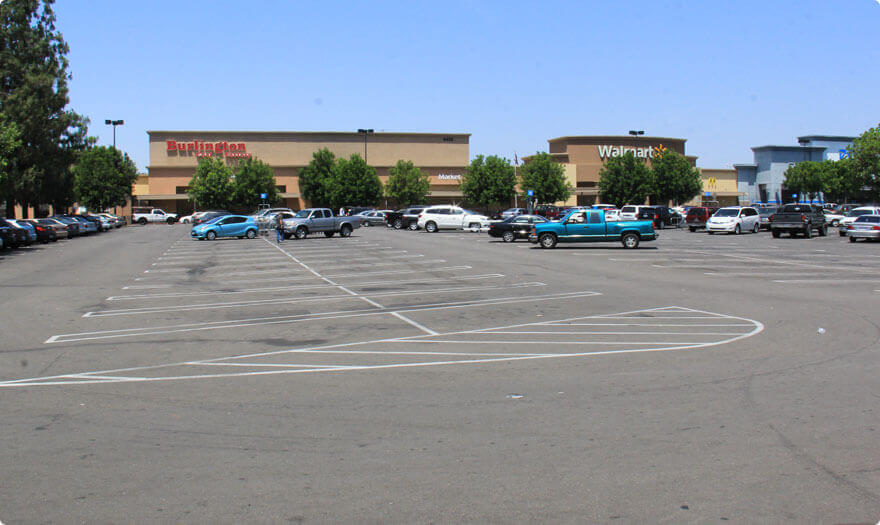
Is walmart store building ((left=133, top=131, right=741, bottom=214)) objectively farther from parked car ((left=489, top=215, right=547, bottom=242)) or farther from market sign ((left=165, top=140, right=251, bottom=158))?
parked car ((left=489, top=215, right=547, bottom=242))

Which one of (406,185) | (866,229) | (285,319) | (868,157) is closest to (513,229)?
(866,229)

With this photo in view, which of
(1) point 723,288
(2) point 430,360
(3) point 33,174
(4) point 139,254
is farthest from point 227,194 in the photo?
(2) point 430,360

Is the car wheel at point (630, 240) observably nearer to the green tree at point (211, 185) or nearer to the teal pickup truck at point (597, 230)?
the teal pickup truck at point (597, 230)

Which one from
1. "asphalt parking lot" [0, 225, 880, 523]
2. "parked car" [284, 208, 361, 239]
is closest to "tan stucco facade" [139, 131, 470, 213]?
"parked car" [284, 208, 361, 239]

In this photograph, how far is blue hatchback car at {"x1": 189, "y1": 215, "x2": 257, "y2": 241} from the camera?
45094 millimetres

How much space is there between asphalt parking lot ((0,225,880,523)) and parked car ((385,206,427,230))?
4012 cm

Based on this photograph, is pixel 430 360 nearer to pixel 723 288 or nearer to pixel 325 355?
pixel 325 355

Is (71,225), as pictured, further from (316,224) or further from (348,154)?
(348,154)

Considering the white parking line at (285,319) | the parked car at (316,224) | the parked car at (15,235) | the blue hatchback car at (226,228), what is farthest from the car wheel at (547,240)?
the parked car at (15,235)

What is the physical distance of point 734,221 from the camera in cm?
4794

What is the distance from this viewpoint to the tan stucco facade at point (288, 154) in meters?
97.4

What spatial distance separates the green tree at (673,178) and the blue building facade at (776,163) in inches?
1103

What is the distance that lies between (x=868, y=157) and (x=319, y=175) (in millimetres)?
59508

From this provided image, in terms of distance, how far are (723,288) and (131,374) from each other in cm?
1381
